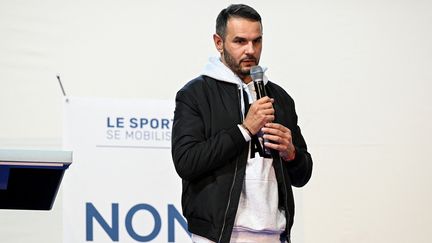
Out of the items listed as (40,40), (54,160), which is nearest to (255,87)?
(54,160)

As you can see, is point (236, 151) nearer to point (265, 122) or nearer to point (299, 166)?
point (265, 122)

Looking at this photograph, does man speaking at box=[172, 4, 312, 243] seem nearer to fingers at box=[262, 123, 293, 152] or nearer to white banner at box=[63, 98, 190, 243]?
fingers at box=[262, 123, 293, 152]

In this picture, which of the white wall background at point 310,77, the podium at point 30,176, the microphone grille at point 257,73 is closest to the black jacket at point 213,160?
the microphone grille at point 257,73

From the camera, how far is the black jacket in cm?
191

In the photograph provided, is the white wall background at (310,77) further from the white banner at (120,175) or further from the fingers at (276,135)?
the fingers at (276,135)

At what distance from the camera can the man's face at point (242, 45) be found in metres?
2.07

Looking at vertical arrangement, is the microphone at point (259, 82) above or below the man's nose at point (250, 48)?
below

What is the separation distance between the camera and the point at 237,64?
2.08 metres

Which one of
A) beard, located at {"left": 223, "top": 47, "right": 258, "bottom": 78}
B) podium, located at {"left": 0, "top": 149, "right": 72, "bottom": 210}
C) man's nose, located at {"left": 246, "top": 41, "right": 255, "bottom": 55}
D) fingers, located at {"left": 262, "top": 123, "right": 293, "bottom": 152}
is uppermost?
man's nose, located at {"left": 246, "top": 41, "right": 255, "bottom": 55}

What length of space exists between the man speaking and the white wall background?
44.3 inches

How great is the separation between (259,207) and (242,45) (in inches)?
19.0

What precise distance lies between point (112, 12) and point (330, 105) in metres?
1.12

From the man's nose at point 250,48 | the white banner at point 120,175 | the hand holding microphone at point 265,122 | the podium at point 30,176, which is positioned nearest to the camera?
the podium at point 30,176

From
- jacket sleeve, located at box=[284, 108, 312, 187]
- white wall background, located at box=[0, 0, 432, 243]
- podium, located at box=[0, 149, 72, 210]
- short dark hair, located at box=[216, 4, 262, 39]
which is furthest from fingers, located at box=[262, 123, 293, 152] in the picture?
white wall background, located at box=[0, 0, 432, 243]
